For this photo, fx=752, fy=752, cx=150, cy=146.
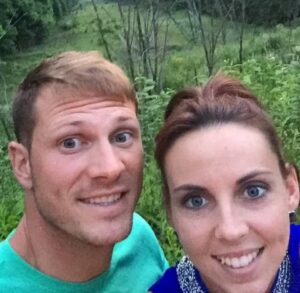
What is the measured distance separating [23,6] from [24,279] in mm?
21107

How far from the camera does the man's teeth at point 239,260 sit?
195 cm

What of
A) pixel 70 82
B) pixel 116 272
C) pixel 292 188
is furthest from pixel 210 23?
pixel 292 188

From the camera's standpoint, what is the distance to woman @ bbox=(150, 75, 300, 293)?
194 cm

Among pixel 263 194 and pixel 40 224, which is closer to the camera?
pixel 263 194

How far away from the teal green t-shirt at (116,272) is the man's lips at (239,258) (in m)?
0.66

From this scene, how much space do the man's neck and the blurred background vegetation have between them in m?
1.43

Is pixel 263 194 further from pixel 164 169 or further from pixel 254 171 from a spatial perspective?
pixel 164 169

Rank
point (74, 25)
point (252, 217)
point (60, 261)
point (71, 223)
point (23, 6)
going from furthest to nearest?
point (23, 6) < point (74, 25) < point (60, 261) < point (71, 223) < point (252, 217)

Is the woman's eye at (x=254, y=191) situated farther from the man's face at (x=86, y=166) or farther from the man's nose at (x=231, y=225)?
the man's face at (x=86, y=166)

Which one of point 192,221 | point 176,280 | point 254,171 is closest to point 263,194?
point 254,171

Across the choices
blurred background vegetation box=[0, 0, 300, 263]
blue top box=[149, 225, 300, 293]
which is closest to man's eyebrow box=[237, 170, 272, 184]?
blue top box=[149, 225, 300, 293]

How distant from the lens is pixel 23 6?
74.3 feet

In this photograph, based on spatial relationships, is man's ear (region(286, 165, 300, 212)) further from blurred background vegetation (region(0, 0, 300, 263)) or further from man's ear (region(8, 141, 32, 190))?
blurred background vegetation (region(0, 0, 300, 263))

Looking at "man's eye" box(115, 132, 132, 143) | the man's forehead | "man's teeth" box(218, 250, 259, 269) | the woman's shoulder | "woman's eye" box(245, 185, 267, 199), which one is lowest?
the woman's shoulder
